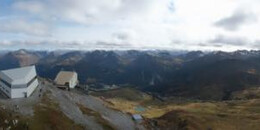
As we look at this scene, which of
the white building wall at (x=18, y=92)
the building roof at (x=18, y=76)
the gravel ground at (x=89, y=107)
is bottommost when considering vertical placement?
the gravel ground at (x=89, y=107)

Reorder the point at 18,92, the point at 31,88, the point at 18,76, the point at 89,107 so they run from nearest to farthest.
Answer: the point at 18,92 < the point at 18,76 < the point at 31,88 < the point at 89,107

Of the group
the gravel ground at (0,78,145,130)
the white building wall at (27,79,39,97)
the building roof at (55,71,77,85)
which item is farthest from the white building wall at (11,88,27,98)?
the building roof at (55,71,77,85)

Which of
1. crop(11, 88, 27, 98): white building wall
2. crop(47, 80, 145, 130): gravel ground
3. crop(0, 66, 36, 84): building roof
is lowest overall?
crop(47, 80, 145, 130): gravel ground

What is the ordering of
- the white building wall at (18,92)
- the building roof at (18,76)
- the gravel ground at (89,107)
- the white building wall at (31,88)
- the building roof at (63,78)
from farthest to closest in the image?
the building roof at (63,78) → the white building wall at (31,88) → the building roof at (18,76) → the white building wall at (18,92) → the gravel ground at (89,107)

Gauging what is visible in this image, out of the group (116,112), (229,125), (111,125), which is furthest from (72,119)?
(229,125)

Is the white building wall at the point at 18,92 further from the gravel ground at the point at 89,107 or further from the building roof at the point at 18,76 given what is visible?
the gravel ground at the point at 89,107

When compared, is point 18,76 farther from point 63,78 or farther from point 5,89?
point 63,78

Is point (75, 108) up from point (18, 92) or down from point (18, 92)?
down

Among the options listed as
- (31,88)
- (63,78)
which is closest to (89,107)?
(31,88)

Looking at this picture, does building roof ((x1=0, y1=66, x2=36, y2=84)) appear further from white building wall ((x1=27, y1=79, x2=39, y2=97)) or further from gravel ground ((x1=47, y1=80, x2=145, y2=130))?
gravel ground ((x1=47, y1=80, x2=145, y2=130))

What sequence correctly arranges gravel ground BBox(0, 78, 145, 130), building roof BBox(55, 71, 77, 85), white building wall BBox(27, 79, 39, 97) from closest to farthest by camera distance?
1. gravel ground BBox(0, 78, 145, 130)
2. white building wall BBox(27, 79, 39, 97)
3. building roof BBox(55, 71, 77, 85)

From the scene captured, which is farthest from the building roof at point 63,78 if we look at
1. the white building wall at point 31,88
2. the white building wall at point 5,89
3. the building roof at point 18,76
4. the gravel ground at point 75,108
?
the white building wall at point 5,89
